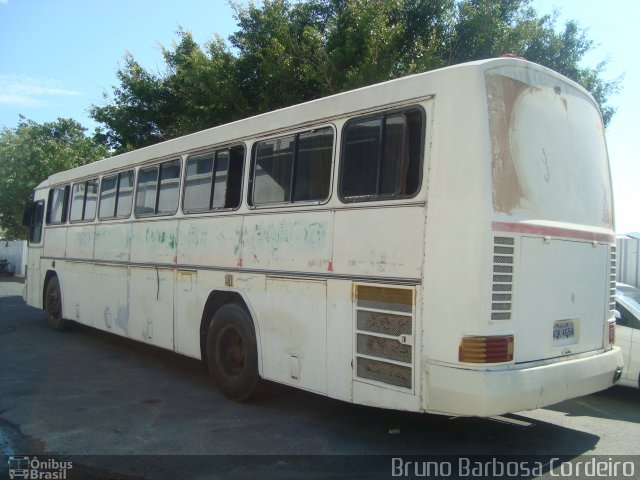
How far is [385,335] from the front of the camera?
4.75 m

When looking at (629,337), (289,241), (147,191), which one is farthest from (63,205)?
(629,337)

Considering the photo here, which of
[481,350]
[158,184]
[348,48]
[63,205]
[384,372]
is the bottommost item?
[384,372]

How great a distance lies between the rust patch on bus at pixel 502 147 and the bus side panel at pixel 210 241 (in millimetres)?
3152

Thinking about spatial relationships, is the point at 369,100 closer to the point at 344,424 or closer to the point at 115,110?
the point at 344,424

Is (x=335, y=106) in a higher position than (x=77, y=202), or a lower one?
higher

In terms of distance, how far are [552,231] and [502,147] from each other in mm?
893

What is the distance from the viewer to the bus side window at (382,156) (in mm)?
4719

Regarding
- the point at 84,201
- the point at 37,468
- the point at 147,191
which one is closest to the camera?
the point at 37,468

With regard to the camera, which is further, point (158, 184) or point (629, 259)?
point (629, 259)

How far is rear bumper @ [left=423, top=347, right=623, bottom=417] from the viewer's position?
4156 millimetres

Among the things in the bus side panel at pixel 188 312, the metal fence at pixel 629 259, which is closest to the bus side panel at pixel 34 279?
the bus side panel at pixel 188 312

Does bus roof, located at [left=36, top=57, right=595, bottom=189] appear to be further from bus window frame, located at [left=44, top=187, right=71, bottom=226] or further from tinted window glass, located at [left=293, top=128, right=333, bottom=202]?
bus window frame, located at [left=44, top=187, right=71, bottom=226]

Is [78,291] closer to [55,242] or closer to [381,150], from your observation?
[55,242]

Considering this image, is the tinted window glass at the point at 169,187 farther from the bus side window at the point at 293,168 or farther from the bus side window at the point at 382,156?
the bus side window at the point at 382,156
